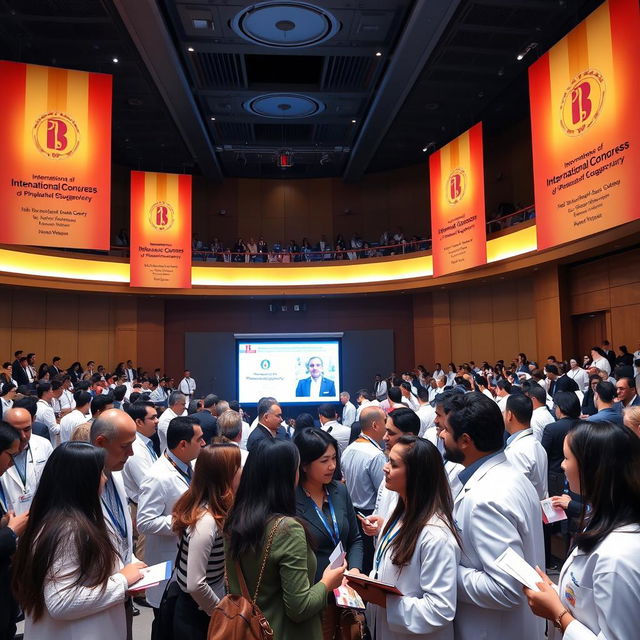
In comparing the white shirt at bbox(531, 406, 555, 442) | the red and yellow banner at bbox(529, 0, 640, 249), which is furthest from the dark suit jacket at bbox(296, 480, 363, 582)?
the red and yellow banner at bbox(529, 0, 640, 249)

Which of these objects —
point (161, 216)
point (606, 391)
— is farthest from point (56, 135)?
point (606, 391)

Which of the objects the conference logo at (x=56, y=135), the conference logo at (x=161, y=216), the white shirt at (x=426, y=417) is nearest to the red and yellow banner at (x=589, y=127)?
the white shirt at (x=426, y=417)

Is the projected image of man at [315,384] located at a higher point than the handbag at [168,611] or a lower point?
higher

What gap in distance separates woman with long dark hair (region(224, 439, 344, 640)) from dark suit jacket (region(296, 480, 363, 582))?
60 centimetres

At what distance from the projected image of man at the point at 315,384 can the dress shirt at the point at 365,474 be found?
1307cm

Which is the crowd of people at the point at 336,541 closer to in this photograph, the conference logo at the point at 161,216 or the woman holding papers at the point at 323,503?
the woman holding papers at the point at 323,503

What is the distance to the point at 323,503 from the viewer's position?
2916 millimetres

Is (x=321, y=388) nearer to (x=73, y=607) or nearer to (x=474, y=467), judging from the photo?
(x=474, y=467)

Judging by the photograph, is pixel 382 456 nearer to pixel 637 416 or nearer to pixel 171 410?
pixel 637 416

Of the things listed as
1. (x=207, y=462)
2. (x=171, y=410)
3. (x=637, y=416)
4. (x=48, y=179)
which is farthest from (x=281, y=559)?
(x=48, y=179)

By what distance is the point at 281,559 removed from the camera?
6.60 feet

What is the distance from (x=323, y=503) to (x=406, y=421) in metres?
1.26

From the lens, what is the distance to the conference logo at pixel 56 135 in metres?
9.42

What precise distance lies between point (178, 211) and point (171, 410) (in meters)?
9.30
